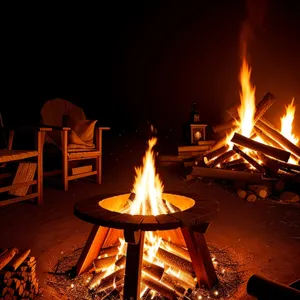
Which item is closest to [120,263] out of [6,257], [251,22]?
[6,257]

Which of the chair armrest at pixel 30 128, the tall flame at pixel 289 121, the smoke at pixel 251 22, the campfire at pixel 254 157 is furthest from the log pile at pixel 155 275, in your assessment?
the smoke at pixel 251 22

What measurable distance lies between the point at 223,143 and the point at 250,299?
333cm

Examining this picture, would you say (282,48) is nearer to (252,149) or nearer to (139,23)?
(252,149)

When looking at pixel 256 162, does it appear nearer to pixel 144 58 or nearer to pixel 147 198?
pixel 147 198

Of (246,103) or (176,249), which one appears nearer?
(176,249)

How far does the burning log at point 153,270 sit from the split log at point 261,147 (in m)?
2.82

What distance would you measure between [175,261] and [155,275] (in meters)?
0.16

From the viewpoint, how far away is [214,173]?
4293 mm

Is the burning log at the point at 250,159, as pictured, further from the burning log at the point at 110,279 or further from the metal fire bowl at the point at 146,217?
the burning log at the point at 110,279

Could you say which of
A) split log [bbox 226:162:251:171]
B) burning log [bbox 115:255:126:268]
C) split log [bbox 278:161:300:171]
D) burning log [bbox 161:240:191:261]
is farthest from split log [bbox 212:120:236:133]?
burning log [bbox 115:255:126:268]

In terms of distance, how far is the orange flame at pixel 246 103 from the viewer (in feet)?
15.5

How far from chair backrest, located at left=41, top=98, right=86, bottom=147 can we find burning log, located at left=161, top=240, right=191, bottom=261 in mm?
2837

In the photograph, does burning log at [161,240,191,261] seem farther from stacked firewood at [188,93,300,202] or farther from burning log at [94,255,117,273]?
stacked firewood at [188,93,300,202]

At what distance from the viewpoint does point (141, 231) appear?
1511 millimetres
